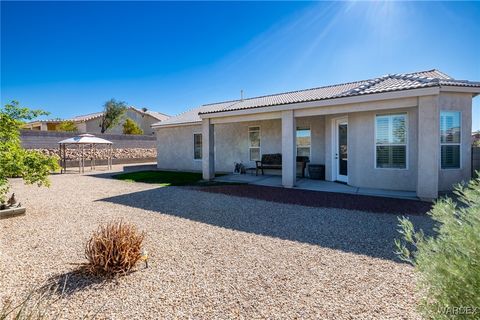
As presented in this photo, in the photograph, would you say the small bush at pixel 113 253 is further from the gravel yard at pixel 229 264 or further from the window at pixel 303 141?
the window at pixel 303 141

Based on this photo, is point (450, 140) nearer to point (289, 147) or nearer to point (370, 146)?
point (370, 146)

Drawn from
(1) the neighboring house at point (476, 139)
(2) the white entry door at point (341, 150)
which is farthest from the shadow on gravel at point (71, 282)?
Answer: (1) the neighboring house at point (476, 139)

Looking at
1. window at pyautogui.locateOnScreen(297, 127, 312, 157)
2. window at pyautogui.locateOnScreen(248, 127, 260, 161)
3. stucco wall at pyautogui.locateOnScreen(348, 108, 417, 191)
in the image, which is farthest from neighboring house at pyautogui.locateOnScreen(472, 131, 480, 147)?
window at pyautogui.locateOnScreen(248, 127, 260, 161)

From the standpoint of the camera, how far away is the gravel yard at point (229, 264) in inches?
121

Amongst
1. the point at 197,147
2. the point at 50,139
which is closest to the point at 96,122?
the point at 50,139

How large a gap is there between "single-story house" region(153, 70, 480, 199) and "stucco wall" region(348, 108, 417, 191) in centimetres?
3

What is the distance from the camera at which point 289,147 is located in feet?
35.4

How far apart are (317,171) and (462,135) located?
582cm

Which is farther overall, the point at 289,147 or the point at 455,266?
the point at 289,147

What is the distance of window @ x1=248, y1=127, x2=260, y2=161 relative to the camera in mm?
15711

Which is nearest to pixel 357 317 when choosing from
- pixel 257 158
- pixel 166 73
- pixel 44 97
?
pixel 257 158

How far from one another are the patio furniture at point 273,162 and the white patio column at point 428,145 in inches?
245

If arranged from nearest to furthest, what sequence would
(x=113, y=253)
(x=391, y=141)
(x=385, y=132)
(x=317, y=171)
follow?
(x=113, y=253)
(x=391, y=141)
(x=385, y=132)
(x=317, y=171)

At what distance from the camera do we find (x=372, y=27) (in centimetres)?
1081
